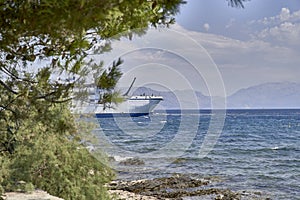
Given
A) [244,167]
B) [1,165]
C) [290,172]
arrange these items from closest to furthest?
1. [1,165]
2. [290,172]
3. [244,167]

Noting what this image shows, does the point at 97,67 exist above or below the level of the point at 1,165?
above

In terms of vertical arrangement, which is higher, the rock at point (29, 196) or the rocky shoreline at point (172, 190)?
the rock at point (29, 196)

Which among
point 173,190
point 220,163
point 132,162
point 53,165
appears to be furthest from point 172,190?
point 220,163

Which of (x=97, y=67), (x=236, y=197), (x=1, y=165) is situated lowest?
(x=236, y=197)

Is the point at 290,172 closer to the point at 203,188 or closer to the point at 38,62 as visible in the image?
the point at 203,188

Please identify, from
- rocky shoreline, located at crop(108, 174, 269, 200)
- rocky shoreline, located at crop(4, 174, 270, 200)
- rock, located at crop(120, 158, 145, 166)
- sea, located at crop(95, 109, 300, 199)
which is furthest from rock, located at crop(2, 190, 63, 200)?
rock, located at crop(120, 158, 145, 166)

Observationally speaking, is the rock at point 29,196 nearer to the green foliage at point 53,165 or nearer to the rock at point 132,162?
the green foliage at point 53,165

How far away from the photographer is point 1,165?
23.6ft

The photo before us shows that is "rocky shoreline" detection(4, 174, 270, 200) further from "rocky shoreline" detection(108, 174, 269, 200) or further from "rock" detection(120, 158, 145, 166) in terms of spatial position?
"rock" detection(120, 158, 145, 166)

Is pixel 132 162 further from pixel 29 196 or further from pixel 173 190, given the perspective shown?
pixel 29 196

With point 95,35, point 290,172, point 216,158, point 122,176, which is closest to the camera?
point 95,35

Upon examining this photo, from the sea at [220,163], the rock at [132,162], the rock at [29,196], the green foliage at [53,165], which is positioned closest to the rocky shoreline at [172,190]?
the sea at [220,163]

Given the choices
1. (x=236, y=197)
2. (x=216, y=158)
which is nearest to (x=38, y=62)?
(x=236, y=197)

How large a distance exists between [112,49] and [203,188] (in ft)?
32.0
